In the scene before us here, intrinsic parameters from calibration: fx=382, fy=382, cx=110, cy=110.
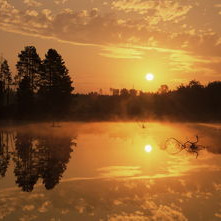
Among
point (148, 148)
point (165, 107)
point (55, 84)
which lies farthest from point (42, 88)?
point (148, 148)

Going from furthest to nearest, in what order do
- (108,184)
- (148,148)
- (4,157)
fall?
(148,148)
(4,157)
(108,184)

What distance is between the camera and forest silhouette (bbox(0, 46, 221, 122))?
71.6 m

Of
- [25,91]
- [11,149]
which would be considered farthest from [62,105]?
[11,149]

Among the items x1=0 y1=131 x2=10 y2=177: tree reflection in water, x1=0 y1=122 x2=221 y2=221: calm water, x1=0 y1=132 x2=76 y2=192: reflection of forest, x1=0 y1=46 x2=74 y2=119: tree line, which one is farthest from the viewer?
x1=0 y1=46 x2=74 y2=119: tree line

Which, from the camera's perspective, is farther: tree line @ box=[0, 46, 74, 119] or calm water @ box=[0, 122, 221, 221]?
tree line @ box=[0, 46, 74, 119]

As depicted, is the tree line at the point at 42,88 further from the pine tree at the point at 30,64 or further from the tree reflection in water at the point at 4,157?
the tree reflection in water at the point at 4,157

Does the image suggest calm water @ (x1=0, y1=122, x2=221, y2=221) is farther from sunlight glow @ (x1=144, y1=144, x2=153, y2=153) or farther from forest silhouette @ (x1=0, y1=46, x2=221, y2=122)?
forest silhouette @ (x1=0, y1=46, x2=221, y2=122)

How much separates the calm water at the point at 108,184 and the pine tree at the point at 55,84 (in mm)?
40101

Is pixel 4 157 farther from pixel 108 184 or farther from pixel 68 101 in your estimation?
pixel 68 101

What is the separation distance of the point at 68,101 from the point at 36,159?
47612 mm

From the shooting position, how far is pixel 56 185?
18.3 m

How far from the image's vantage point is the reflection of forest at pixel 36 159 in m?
19.6

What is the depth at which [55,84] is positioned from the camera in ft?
236

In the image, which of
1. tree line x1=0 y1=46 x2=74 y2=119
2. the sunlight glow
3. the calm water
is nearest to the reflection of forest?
the calm water
